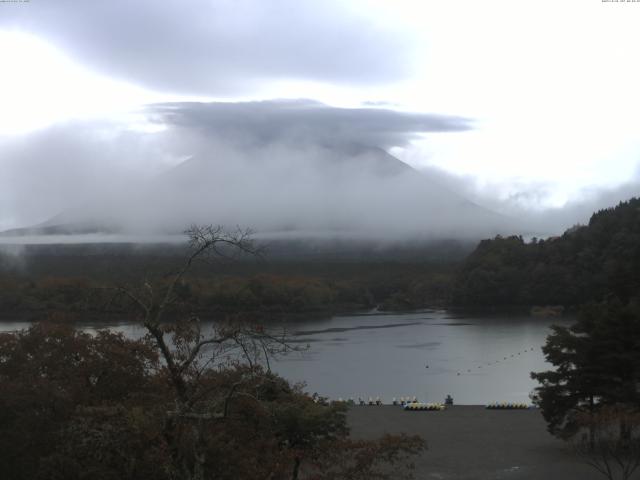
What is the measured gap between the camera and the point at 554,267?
173 feet

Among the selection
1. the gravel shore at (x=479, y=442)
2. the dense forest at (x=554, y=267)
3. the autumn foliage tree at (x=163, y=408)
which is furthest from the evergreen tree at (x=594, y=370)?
the dense forest at (x=554, y=267)

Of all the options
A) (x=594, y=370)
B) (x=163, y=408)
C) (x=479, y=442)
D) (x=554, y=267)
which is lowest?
(x=479, y=442)

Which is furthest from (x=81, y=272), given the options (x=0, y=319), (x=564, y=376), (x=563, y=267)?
(x=564, y=376)

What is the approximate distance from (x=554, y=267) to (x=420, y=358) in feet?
85.8

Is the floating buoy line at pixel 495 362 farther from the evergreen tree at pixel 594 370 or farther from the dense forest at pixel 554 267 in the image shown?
the dense forest at pixel 554 267

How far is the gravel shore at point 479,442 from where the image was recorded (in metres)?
11.6

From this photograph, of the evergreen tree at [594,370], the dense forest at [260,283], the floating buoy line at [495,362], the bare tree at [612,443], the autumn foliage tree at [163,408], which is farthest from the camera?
the dense forest at [260,283]

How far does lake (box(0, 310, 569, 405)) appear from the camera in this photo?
2281 cm

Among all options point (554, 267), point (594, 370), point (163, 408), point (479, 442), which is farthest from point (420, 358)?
point (554, 267)

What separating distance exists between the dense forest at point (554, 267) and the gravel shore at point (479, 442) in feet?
105

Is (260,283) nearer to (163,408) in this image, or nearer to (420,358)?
(420,358)

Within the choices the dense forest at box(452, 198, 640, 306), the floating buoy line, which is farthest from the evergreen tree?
the dense forest at box(452, 198, 640, 306)

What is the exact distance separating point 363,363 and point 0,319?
25.1 m

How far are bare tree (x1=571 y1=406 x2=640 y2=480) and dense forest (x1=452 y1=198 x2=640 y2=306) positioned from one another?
35.7 m
